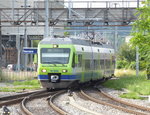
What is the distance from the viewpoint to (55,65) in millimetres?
24688

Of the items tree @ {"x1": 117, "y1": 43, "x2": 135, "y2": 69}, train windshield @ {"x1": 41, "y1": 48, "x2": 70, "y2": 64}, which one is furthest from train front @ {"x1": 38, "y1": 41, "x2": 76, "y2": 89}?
tree @ {"x1": 117, "y1": 43, "x2": 135, "y2": 69}

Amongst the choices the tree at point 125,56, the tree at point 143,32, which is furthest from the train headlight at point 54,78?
the tree at point 125,56

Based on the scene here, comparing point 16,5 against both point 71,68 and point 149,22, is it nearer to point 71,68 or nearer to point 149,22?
point 71,68

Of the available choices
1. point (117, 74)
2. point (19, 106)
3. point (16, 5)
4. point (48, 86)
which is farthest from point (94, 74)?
point (16, 5)

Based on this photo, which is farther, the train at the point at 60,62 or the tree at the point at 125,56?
the tree at the point at 125,56

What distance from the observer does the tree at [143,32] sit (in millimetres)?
21250

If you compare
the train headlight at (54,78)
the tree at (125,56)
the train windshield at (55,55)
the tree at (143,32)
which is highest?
the tree at (143,32)

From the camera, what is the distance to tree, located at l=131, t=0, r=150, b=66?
21.2 metres

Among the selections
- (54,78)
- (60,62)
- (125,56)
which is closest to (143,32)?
(60,62)

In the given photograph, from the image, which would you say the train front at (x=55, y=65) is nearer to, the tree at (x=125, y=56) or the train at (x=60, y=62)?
the train at (x=60, y=62)

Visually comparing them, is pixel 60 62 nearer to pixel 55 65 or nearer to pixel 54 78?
pixel 55 65

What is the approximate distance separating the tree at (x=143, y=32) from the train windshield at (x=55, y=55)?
4125mm

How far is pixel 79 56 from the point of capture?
26.3m

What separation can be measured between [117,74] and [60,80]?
87.4 feet
